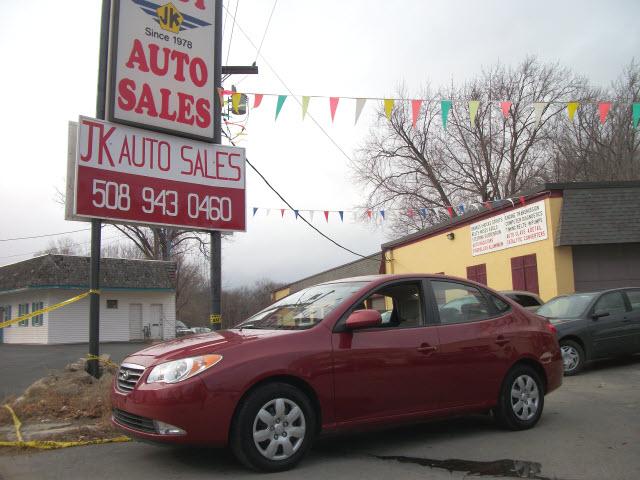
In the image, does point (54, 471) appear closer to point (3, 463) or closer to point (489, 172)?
point (3, 463)

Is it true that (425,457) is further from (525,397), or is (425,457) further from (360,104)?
(360,104)

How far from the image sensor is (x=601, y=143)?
28.2 metres

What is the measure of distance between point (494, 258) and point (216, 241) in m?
12.2

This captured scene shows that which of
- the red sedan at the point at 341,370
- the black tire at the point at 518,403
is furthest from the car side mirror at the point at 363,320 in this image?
the black tire at the point at 518,403

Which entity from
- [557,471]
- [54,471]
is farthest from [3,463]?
[557,471]

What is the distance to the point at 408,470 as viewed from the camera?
4.64 metres

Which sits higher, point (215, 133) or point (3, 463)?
point (215, 133)

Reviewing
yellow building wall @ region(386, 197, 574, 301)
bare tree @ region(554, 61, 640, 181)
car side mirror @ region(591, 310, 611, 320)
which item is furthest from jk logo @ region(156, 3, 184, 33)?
bare tree @ region(554, 61, 640, 181)

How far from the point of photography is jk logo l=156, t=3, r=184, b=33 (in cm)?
849

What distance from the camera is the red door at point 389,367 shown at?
4.89 meters

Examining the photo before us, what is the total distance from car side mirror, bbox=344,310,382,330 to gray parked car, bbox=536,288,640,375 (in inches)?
241

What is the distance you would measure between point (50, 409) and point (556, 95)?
31.0 meters

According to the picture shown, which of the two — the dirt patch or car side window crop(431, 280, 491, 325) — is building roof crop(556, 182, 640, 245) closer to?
car side window crop(431, 280, 491, 325)

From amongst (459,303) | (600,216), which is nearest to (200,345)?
(459,303)
